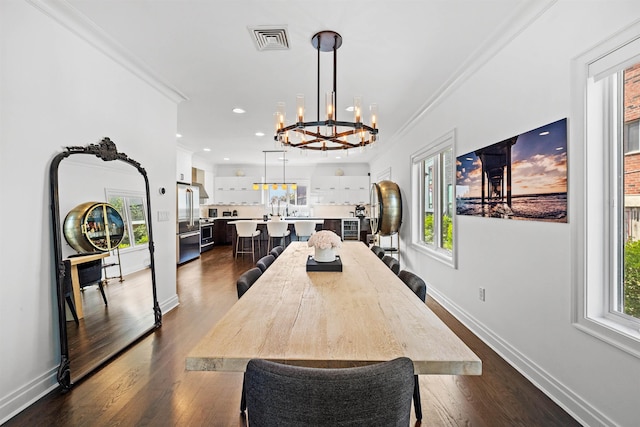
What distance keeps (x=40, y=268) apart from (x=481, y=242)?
340 cm

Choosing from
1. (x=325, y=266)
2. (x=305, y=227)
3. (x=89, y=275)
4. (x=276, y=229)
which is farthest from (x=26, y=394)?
(x=305, y=227)

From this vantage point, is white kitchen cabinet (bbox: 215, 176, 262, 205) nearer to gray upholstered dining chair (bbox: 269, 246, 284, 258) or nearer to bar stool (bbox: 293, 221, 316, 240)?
bar stool (bbox: 293, 221, 316, 240)

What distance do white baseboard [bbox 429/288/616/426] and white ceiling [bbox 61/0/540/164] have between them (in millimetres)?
2395

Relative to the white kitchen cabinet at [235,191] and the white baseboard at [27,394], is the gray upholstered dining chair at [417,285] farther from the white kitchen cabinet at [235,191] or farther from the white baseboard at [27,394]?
the white kitchen cabinet at [235,191]

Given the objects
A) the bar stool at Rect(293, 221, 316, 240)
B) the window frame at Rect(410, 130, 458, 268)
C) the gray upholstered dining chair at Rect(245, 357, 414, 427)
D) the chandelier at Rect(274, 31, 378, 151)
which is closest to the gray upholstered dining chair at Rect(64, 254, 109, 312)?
the chandelier at Rect(274, 31, 378, 151)

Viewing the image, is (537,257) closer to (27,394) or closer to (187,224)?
(27,394)

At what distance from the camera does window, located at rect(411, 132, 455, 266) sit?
149 inches

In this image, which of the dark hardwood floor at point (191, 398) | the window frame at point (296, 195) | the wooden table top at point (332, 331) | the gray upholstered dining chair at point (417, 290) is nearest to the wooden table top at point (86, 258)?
the dark hardwood floor at point (191, 398)

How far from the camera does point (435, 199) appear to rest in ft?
14.2

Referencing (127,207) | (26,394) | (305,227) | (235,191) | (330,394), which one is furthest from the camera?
(235,191)

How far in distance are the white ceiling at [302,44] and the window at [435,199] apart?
2.30ft

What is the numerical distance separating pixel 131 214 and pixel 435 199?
145 inches

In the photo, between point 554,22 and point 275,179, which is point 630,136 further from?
point 275,179

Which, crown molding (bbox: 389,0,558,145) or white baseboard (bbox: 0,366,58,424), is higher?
crown molding (bbox: 389,0,558,145)
